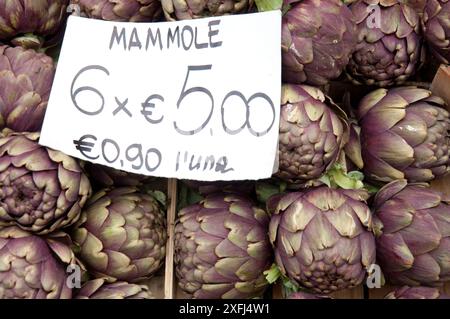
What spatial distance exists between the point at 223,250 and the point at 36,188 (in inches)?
12.2

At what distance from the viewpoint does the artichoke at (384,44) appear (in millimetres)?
1060

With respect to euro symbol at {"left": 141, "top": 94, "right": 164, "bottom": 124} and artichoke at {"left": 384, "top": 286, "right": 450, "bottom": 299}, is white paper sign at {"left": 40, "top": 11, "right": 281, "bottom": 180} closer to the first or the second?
euro symbol at {"left": 141, "top": 94, "right": 164, "bottom": 124}

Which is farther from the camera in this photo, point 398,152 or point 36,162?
point 398,152

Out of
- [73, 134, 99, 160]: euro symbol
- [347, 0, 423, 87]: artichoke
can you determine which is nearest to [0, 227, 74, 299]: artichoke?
[73, 134, 99, 160]: euro symbol

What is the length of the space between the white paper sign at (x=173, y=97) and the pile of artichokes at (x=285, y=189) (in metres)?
0.03

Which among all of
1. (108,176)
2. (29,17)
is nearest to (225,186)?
(108,176)

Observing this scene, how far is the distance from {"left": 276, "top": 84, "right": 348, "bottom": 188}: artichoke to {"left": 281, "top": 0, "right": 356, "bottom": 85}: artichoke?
1.5 inches

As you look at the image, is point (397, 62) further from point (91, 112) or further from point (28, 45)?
point (28, 45)

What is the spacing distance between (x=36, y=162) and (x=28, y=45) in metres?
0.27

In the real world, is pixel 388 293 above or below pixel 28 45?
below

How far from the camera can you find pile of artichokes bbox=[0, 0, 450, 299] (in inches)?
35.1

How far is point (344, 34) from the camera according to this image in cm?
96

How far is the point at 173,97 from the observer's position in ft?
3.25

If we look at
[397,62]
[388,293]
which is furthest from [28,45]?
[388,293]
